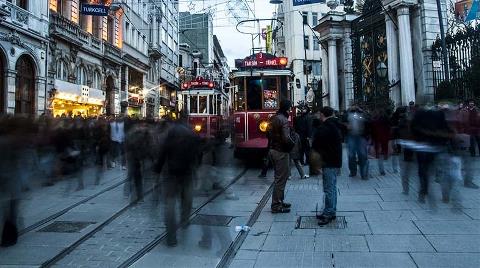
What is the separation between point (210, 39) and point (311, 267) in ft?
288

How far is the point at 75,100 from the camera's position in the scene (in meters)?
29.0

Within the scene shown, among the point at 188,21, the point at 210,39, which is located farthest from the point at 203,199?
the point at 210,39

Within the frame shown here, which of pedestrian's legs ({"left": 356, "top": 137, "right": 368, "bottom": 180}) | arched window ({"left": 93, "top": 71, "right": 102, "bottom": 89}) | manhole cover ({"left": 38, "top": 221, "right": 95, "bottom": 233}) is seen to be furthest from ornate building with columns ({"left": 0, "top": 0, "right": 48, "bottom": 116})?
pedestrian's legs ({"left": 356, "top": 137, "right": 368, "bottom": 180})

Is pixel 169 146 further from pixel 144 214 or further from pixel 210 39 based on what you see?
pixel 210 39

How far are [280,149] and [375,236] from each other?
96.4 inches

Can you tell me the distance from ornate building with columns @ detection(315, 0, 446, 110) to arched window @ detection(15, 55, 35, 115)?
16.1m

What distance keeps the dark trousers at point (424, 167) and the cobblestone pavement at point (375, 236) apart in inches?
10.2

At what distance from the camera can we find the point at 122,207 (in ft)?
31.1

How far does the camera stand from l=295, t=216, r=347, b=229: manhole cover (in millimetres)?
7598

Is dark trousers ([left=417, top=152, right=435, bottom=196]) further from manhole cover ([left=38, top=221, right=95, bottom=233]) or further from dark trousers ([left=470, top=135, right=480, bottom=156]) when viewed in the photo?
dark trousers ([left=470, top=135, right=480, bottom=156])

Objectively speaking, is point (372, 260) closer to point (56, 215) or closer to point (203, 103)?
point (56, 215)

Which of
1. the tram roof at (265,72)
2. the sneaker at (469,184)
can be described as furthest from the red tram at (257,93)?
the sneaker at (469,184)

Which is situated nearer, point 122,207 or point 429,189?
point 429,189

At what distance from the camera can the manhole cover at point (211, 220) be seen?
795 centimetres
